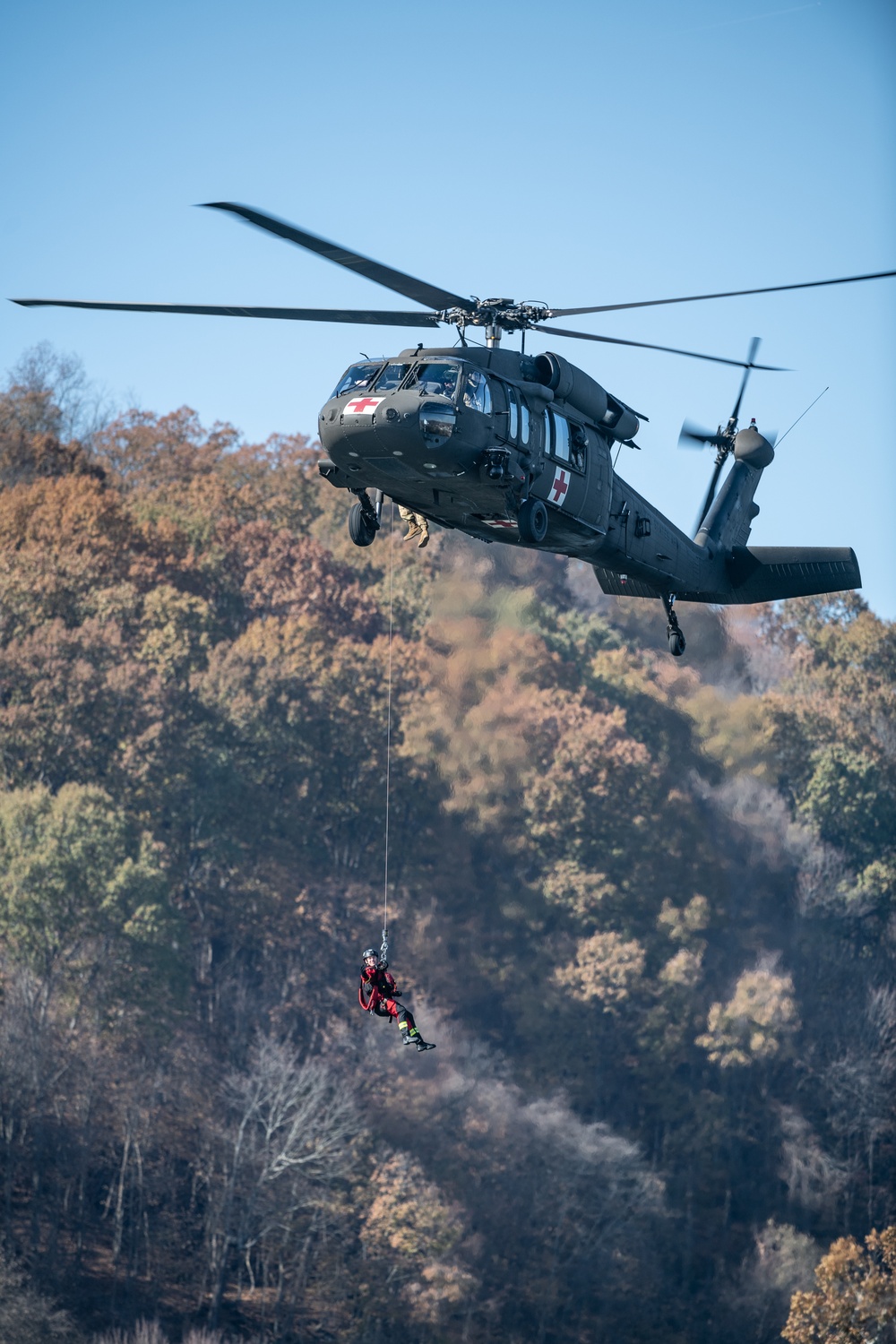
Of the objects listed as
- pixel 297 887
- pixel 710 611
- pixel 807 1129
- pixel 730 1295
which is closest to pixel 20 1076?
pixel 297 887

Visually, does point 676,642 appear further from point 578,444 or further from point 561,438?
point 561,438

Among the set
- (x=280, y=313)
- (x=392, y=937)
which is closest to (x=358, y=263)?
(x=280, y=313)

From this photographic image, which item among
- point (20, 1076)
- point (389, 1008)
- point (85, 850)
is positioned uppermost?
point (85, 850)

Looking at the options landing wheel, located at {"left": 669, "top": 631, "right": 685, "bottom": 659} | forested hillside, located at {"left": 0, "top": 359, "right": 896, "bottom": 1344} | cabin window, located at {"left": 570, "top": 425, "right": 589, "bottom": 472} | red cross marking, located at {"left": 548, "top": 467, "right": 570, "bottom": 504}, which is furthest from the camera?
forested hillside, located at {"left": 0, "top": 359, "right": 896, "bottom": 1344}

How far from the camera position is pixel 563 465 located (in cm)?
2441

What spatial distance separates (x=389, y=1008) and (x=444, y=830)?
40.7m

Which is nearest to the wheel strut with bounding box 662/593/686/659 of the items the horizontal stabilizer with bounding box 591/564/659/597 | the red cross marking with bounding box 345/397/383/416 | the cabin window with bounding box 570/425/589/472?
the horizontal stabilizer with bounding box 591/564/659/597

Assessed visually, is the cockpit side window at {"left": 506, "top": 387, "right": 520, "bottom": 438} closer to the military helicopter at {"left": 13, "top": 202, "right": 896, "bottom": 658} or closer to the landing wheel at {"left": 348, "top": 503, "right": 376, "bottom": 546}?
the military helicopter at {"left": 13, "top": 202, "right": 896, "bottom": 658}

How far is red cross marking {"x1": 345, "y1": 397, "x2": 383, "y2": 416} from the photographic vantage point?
73.1 ft

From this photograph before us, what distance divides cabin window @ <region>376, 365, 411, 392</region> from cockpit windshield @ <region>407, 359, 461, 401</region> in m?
0.18

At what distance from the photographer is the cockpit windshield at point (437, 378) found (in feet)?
73.9

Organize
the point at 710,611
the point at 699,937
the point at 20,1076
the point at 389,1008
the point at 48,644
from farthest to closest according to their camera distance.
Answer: the point at 710,611 → the point at 699,937 → the point at 48,644 → the point at 20,1076 → the point at 389,1008

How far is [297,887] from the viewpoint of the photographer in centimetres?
6066

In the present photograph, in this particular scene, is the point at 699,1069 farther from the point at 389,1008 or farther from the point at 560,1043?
the point at 389,1008
